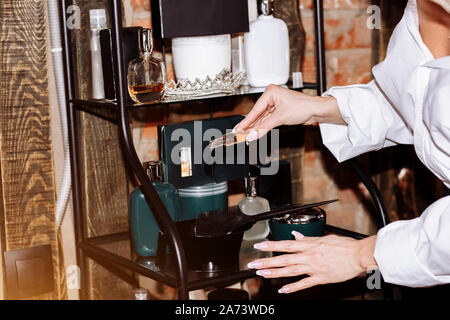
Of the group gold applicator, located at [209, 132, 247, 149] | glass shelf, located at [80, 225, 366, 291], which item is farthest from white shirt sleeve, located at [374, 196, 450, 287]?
gold applicator, located at [209, 132, 247, 149]

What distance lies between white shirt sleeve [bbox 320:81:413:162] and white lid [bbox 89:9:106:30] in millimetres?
503

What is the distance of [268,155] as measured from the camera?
153 cm

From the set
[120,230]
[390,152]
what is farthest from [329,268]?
[390,152]

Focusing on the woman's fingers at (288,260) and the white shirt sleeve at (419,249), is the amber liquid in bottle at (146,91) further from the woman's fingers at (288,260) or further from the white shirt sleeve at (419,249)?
the white shirt sleeve at (419,249)

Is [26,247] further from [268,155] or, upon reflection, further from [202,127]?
[268,155]

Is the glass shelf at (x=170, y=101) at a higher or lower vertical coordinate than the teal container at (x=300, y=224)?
higher

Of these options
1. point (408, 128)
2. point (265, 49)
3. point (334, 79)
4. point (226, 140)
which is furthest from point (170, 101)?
point (334, 79)

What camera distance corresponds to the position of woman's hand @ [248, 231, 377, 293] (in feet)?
3.61

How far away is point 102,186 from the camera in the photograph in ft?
4.88

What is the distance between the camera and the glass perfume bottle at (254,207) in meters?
1.38

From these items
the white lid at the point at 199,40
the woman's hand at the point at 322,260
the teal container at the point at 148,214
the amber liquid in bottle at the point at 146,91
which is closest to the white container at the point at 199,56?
the white lid at the point at 199,40

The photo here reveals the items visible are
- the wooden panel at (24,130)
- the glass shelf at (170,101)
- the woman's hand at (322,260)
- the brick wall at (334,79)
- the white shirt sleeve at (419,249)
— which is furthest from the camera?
the brick wall at (334,79)

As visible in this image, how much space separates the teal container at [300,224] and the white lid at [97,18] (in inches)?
22.0

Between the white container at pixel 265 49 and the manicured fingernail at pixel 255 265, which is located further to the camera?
the white container at pixel 265 49
